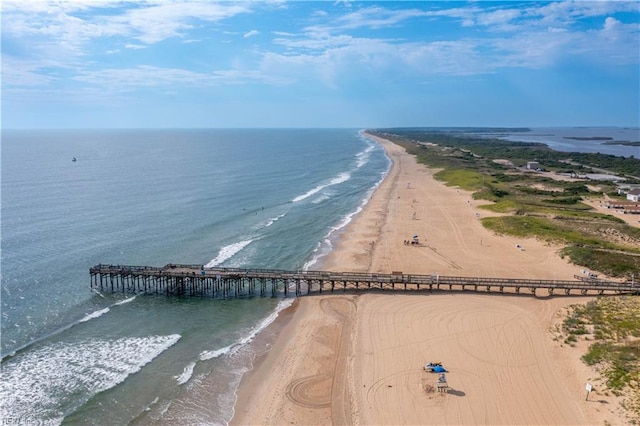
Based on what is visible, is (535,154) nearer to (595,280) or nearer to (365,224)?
(365,224)

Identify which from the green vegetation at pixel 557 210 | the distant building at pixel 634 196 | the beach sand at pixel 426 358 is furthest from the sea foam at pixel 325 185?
the distant building at pixel 634 196

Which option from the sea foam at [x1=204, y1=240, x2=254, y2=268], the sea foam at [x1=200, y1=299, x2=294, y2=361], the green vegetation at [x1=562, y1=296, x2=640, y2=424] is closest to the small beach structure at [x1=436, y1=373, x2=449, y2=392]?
the green vegetation at [x1=562, y1=296, x2=640, y2=424]

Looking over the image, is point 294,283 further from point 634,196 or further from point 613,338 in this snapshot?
point 634,196

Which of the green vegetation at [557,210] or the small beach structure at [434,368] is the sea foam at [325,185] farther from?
the small beach structure at [434,368]

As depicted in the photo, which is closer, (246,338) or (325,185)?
(246,338)

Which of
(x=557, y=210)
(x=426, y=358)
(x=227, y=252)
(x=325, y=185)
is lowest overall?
(x=426, y=358)

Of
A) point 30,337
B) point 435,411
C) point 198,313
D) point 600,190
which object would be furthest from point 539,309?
point 600,190

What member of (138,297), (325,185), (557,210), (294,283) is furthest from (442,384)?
(325,185)
